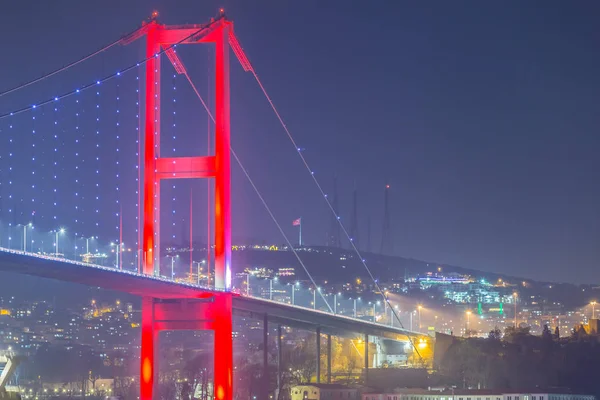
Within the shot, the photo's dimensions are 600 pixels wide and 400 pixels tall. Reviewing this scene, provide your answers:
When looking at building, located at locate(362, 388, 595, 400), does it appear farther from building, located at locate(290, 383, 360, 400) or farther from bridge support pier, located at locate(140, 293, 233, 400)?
bridge support pier, located at locate(140, 293, 233, 400)

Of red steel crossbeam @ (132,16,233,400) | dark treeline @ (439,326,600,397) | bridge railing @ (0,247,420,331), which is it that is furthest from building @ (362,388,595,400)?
red steel crossbeam @ (132,16,233,400)

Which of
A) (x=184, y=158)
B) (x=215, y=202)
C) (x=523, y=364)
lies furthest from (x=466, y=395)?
(x=184, y=158)

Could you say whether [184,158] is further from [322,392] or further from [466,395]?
[466,395]

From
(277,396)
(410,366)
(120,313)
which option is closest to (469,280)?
(120,313)

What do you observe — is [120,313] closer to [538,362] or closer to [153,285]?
[538,362]

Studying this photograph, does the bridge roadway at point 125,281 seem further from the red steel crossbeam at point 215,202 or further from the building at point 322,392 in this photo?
the building at point 322,392

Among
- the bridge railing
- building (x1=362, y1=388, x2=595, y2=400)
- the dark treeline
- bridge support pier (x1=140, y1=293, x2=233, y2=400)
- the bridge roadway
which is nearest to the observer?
the bridge roadway
